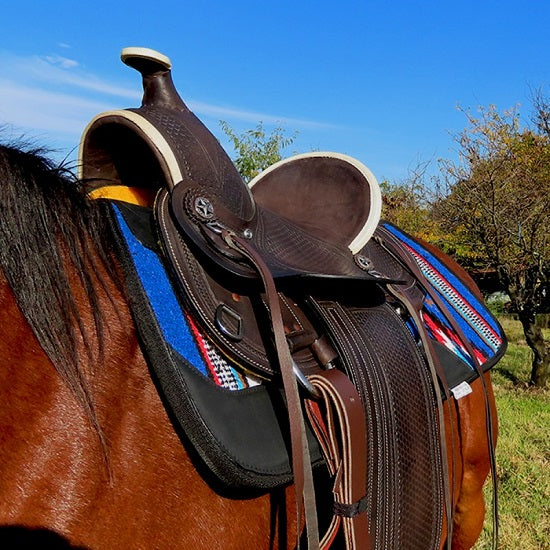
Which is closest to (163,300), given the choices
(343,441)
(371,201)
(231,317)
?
(231,317)

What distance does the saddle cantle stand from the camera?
44.1 inches

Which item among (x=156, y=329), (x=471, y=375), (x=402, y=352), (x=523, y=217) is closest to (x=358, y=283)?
(x=402, y=352)

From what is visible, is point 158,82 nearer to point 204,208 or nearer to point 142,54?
point 142,54

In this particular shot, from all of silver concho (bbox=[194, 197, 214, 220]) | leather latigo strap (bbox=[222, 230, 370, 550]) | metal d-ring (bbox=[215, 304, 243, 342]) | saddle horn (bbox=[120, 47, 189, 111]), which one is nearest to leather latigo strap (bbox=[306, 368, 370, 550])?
leather latigo strap (bbox=[222, 230, 370, 550])

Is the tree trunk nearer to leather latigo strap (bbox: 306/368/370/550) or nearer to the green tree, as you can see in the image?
the green tree

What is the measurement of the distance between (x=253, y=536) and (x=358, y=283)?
2.10ft

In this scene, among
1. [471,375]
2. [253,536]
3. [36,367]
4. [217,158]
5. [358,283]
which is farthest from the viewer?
[471,375]

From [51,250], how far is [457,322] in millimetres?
1517

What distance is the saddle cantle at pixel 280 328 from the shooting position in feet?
3.67

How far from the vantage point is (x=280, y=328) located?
1.13m

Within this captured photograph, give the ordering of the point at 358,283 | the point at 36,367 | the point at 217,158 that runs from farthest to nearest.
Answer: the point at 358,283 → the point at 217,158 → the point at 36,367

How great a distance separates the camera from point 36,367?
0.99 meters

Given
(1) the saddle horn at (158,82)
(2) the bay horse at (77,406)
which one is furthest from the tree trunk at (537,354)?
(2) the bay horse at (77,406)

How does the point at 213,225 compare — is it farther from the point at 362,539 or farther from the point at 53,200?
the point at 362,539
